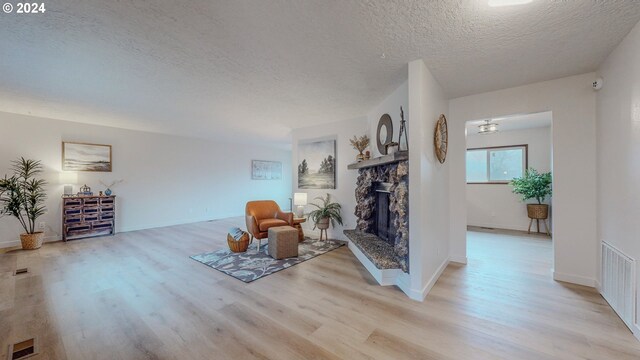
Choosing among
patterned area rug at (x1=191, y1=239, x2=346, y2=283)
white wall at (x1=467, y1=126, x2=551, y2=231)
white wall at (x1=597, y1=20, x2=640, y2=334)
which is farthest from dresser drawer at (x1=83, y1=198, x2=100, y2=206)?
white wall at (x1=467, y1=126, x2=551, y2=231)

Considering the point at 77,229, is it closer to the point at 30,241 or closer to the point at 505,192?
the point at 30,241

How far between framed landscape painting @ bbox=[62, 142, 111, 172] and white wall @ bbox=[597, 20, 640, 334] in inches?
324

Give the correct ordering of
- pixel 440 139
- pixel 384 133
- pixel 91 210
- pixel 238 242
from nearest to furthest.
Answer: pixel 440 139
pixel 384 133
pixel 238 242
pixel 91 210

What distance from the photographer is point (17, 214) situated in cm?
407

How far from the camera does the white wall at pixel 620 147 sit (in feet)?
6.11

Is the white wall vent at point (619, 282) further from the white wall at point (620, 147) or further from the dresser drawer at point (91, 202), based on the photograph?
the dresser drawer at point (91, 202)

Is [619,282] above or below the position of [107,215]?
below

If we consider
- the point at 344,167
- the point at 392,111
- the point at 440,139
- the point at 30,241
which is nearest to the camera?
the point at 440,139

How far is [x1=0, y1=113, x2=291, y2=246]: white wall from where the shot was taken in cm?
443

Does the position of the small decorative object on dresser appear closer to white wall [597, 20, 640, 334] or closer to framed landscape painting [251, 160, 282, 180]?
white wall [597, 20, 640, 334]

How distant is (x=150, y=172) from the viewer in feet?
19.6

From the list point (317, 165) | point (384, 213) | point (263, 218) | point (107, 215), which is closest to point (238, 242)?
point (263, 218)

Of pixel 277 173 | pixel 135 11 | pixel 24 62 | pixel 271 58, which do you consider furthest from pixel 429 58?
pixel 277 173

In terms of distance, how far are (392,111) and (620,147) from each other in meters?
2.24
